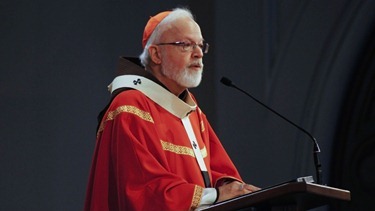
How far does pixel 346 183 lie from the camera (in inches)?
258

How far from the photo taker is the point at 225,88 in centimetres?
673

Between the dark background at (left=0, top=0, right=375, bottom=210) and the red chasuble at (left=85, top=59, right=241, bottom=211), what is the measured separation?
1988 millimetres

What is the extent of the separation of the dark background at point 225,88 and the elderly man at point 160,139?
1810mm

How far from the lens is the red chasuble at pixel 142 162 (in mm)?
3748

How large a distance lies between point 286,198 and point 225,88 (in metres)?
3.44

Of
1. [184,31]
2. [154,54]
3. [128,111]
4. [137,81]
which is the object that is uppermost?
[184,31]

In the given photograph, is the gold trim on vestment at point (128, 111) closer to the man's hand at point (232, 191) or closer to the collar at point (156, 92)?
the collar at point (156, 92)

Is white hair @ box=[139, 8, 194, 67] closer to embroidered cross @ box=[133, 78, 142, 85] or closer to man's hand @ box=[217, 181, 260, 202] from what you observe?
embroidered cross @ box=[133, 78, 142, 85]

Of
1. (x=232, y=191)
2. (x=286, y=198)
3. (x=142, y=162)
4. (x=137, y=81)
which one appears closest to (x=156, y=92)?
(x=137, y=81)

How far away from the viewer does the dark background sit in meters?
6.03

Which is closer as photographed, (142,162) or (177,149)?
(142,162)

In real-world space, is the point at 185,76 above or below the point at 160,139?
above

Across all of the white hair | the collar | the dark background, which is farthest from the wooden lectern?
the dark background

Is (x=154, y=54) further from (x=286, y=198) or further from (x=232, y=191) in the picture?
(x=286, y=198)
